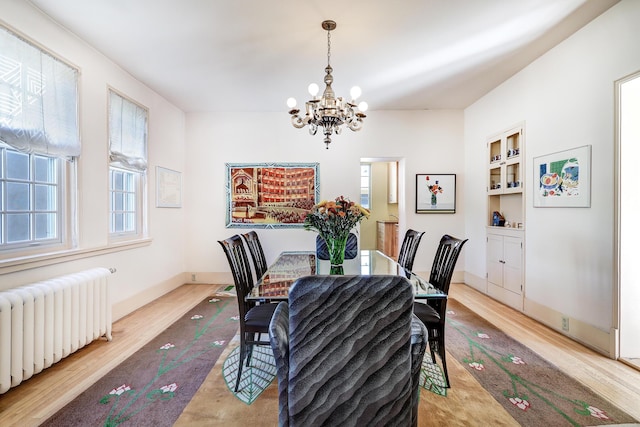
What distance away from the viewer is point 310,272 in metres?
2.36

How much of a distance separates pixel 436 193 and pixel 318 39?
10.5ft

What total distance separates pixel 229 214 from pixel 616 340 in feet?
15.7

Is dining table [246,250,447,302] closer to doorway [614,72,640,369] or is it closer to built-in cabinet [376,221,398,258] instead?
doorway [614,72,640,369]

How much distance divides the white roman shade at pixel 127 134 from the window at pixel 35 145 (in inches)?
19.9

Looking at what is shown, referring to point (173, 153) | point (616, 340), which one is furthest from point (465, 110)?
point (173, 153)

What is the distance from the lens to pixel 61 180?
8.93ft

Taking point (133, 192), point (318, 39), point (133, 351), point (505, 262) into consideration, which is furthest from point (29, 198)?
point (505, 262)

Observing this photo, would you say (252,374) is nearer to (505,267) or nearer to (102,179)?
(102,179)

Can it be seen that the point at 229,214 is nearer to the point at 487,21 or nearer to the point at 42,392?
the point at 42,392

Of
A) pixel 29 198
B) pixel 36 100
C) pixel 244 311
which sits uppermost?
pixel 36 100

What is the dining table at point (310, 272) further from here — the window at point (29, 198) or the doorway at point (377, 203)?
the doorway at point (377, 203)

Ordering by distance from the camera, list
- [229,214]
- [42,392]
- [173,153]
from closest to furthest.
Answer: [42,392], [173,153], [229,214]

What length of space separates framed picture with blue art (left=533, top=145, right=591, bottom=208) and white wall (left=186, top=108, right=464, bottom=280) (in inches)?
68.2

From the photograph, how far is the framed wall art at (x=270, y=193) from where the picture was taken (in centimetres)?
494
